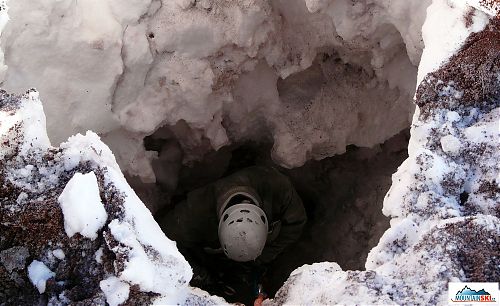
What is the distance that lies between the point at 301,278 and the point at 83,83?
48.9 inches

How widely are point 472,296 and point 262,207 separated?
232 centimetres

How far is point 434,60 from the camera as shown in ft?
5.94

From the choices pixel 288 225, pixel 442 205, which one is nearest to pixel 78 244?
pixel 442 205

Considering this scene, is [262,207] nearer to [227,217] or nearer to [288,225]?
[288,225]

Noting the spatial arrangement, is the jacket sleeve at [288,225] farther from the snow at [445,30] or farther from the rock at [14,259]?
the rock at [14,259]

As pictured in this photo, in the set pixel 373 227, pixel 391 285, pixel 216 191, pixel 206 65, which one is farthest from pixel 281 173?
pixel 391 285

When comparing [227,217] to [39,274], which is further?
[227,217]

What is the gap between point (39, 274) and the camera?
1.51 meters

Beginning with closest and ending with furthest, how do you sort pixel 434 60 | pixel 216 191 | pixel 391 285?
pixel 391 285 < pixel 434 60 < pixel 216 191

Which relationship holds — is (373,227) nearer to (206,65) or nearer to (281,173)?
(281,173)

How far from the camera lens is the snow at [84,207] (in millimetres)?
1506

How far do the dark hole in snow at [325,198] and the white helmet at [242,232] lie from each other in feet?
0.15

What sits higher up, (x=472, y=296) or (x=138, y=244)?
(x=138, y=244)

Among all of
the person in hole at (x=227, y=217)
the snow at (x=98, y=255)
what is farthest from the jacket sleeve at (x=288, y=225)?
the snow at (x=98, y=255)
